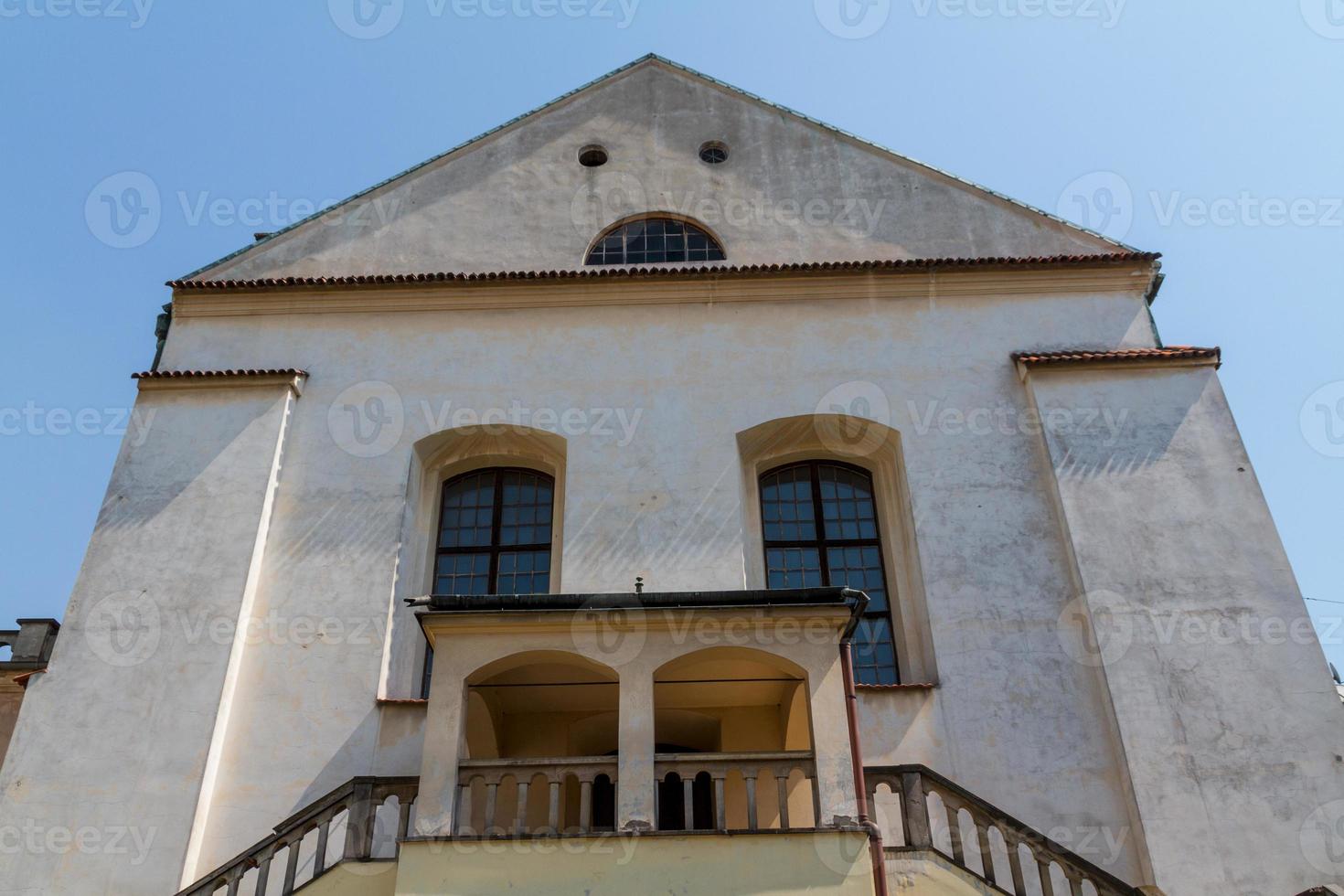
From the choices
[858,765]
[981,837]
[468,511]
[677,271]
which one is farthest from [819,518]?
[981,837]

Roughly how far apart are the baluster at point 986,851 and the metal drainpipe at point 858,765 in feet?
2.61

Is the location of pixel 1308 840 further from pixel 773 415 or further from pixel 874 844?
pixel 773 415

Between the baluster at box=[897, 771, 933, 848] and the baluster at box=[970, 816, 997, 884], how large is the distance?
1.28 feet

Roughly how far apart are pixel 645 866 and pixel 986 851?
275cm

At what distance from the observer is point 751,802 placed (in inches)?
367

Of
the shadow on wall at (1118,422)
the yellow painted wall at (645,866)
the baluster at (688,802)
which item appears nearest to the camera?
the yellow painted wall at (645,866)

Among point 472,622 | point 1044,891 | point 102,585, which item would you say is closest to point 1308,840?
point 1044,891

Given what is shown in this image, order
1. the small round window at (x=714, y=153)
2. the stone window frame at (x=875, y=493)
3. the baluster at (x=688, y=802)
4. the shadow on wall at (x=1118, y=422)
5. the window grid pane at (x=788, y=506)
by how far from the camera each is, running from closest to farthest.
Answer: the baluster at (x=688, y=802) → the stone window frame at (x=875, y=493) → the shadow on wall at (x=1118, y=422) → the window grid pane at (x=788, y=506) → the small round window at (x=714, y=153)

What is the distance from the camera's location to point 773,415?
44.3ft

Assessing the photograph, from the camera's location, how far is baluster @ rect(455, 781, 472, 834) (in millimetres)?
9359

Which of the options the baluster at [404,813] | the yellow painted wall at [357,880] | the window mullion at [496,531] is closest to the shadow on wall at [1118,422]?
the window mullion at [496,531]

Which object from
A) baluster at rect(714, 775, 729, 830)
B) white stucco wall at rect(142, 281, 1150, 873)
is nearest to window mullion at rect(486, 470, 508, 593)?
white stucco wall at rect(142, 281, 1150, 873)

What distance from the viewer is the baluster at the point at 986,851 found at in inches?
372

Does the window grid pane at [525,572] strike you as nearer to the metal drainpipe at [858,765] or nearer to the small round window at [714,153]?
the metal drainpipe at [858,765]
